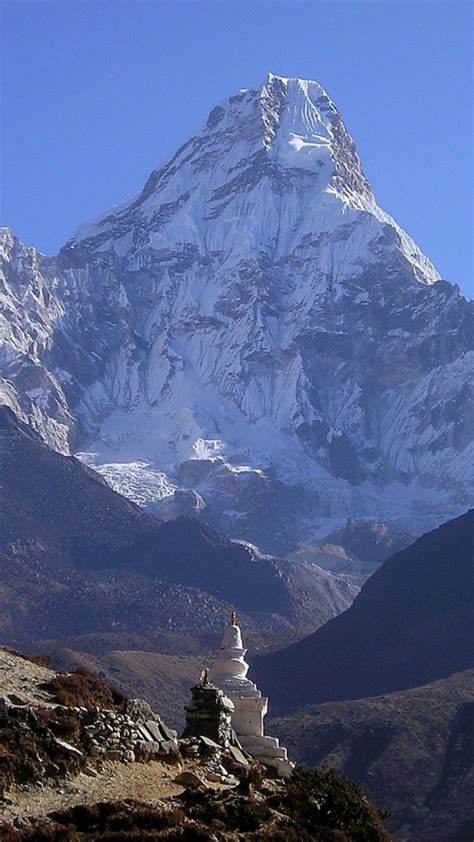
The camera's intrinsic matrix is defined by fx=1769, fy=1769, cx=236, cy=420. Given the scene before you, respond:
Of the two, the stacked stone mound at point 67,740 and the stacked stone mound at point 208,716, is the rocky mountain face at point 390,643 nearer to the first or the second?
the stacked stone mound at point 208,716

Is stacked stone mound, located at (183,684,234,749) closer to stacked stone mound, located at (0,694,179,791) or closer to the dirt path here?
stacked stone mound, located at (0,694,179,791)

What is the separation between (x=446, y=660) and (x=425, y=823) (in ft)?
200

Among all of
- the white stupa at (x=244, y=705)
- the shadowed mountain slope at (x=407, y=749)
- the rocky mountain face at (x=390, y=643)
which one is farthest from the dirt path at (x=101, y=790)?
the rocky mountain face at (x=390, y=643)

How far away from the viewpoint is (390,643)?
178000 millimetres

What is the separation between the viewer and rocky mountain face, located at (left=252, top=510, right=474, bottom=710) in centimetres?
16500

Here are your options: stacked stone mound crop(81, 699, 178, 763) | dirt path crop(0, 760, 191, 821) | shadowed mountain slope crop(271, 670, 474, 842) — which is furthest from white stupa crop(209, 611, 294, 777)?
shadowed mountain slope crop(271, 670, 474, 842)

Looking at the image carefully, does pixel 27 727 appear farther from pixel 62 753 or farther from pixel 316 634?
pixel 316 634

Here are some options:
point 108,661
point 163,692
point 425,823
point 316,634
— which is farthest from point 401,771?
point 316,634

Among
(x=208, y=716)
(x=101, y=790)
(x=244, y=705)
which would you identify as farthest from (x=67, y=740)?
(x=244, y=705)

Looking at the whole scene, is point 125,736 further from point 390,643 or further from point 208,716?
point 390,643

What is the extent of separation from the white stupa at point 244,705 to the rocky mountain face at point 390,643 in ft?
371

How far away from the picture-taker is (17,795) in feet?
83.9

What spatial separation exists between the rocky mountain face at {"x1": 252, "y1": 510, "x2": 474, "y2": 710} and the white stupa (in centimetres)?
11318

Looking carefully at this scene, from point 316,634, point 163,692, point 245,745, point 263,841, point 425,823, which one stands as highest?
point 316,634
